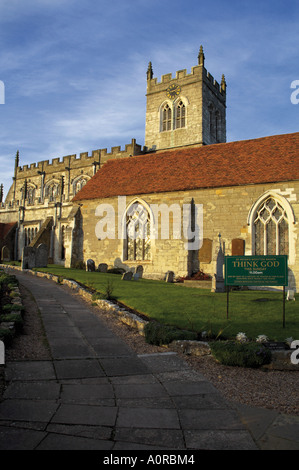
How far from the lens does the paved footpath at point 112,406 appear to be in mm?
3139

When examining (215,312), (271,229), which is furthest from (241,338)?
(271,229)

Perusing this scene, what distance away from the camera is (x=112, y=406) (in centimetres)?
390

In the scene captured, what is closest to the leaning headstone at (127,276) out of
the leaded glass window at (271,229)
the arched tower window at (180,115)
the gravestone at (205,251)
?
the gravestone at (205,251)

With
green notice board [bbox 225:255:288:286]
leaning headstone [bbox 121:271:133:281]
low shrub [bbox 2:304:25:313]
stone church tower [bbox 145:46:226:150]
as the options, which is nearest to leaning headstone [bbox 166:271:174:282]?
leaning headstone [bbox 121:271:133:281]

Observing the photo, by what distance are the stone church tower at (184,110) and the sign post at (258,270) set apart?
89.8 feet

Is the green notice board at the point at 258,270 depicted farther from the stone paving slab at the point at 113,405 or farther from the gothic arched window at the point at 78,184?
the gothic arched window at the point at 78,184

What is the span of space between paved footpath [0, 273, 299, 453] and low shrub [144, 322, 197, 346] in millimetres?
579

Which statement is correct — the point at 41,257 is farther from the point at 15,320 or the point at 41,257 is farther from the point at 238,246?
the point at 15,320

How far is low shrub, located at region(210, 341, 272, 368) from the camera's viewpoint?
5.78 meters

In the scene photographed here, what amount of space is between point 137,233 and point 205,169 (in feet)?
18.3

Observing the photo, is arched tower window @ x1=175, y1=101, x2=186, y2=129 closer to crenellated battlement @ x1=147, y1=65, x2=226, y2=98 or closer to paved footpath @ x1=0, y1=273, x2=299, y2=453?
crenellated battlement @ x1=147, y1=65, x2=226, y2=98

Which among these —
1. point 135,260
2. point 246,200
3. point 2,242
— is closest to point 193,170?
point 246,200

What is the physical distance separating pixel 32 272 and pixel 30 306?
10.7 metres

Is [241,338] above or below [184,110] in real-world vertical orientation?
Result: below
